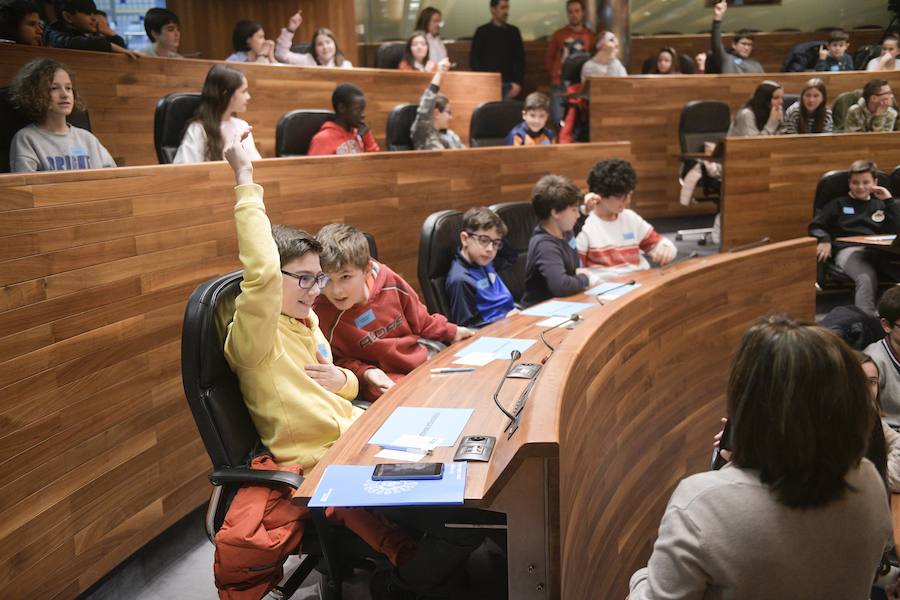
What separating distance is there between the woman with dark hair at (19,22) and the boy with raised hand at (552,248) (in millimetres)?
2267

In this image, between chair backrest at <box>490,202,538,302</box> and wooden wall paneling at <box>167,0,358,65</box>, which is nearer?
chair backrest at <box>490,202,538,302</box>

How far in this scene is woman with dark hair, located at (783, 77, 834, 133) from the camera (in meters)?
5.70

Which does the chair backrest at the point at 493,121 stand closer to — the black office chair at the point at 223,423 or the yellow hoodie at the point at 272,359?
the yellow hoodie at the point at 272,359

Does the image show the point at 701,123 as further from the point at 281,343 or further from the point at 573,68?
the point at 281,343

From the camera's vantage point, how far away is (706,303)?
10.4 feet

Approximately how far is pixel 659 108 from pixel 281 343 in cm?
520

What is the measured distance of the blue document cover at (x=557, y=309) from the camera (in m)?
2.71

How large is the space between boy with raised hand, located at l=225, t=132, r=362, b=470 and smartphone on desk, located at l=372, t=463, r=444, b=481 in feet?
1.47

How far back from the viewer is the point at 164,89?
4086 mm

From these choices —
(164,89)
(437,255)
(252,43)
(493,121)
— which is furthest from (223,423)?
(252,43)

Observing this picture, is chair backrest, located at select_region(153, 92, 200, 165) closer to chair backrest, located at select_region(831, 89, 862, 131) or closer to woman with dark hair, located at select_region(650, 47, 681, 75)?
chair backrest, located at select_region(831, 89, 862, 131)

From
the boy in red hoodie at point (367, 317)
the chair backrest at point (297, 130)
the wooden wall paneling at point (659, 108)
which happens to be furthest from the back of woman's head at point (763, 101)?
the boy in red hoodie at point (367, 317)

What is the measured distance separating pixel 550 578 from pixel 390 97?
4.52 meters

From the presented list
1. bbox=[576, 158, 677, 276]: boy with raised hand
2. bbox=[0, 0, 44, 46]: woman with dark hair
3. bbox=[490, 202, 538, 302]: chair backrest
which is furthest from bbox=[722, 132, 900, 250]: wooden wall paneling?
bbox=[0, 0, 44, 46]: woman with dark hair
